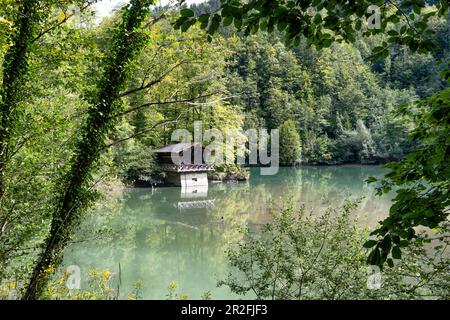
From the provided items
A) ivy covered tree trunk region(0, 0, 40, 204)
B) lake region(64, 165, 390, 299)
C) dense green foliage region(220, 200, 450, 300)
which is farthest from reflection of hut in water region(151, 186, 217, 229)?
ivy covered tree trunk region(0, 0, 40, 204)

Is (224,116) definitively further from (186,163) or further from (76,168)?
(76,168)

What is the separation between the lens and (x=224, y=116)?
28859mm

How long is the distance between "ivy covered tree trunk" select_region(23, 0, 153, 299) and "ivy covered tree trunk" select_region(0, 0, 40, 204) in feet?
2.68

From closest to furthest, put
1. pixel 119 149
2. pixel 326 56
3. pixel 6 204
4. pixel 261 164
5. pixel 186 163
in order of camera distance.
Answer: pixel 6 204 < pixel 119 149 < pixel 186 163 < pixel 261 164 < pixel 326 56

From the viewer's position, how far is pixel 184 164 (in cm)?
2742

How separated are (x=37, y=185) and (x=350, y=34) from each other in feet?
17.1

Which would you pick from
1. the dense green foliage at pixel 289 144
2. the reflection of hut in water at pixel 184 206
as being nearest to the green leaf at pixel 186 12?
the reflection of hut in water at pixel 184 206

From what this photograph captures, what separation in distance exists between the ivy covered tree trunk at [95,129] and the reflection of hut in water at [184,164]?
71.4 ft

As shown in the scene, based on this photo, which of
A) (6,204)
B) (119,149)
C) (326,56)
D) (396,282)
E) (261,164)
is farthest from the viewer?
(326,56)

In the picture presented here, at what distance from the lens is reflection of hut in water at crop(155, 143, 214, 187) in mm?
27328

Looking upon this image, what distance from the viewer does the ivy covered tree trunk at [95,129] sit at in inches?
190

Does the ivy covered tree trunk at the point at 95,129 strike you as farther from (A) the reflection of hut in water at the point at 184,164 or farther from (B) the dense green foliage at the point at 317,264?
(A) the reflection of hut in water at the point at 184,164

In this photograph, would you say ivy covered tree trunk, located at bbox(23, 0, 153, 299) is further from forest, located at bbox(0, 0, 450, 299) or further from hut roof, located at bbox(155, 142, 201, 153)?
hut roof, located at bbox(155, 142, 201, 153)

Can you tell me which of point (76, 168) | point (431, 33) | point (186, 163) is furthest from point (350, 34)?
point (186, 163)
